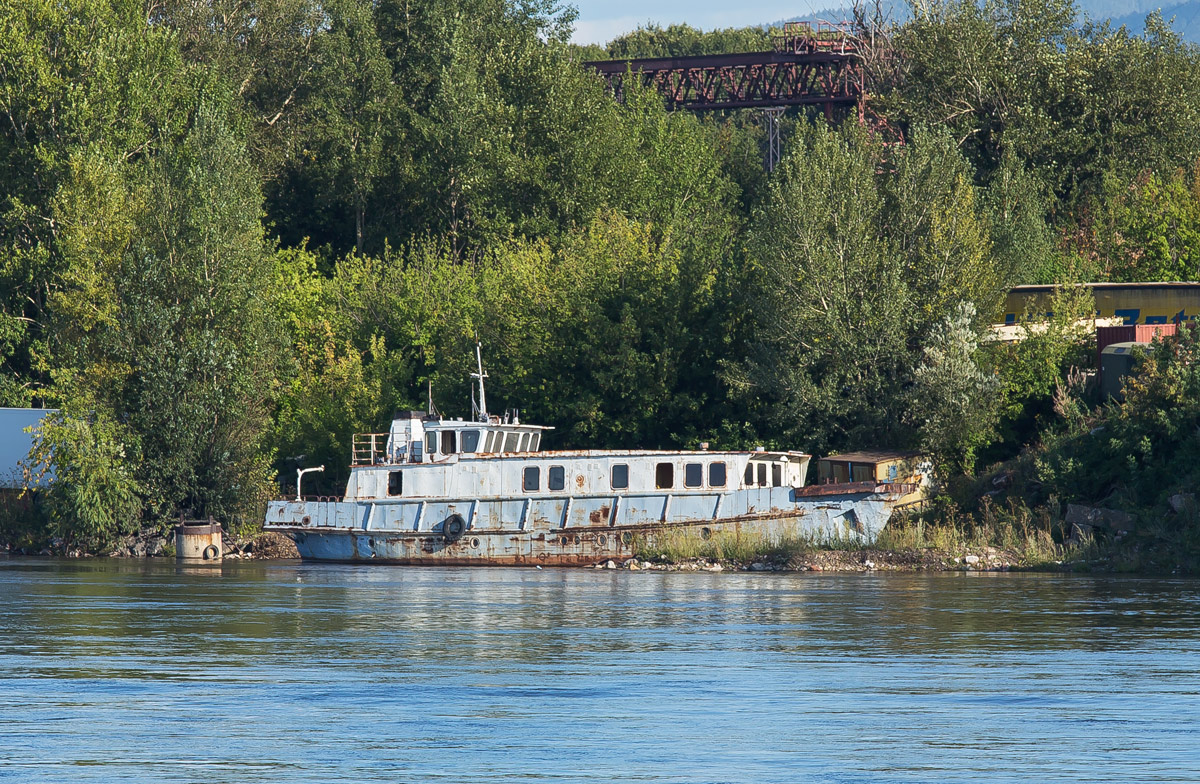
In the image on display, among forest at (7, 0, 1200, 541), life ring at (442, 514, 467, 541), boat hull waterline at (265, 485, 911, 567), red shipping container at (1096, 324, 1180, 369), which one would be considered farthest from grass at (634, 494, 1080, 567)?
red shipping container at (1096, 324, 1180, 369)

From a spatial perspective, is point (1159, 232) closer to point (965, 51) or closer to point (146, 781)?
point (965, 51)

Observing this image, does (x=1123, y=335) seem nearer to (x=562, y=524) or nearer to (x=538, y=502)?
(x=562, y=524)

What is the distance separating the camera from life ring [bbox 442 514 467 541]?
4284cm

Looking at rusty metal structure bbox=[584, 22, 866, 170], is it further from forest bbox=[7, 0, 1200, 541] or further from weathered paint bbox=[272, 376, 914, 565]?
weathered paint bbox=[272, 376, 914, 565]

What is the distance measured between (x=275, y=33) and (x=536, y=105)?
14.7 meters

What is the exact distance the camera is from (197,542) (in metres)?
46.5

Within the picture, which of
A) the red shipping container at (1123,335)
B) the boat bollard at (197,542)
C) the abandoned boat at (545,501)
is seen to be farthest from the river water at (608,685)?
the boat bollard at (197,542)

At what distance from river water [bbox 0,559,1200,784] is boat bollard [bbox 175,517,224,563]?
41.5 ft

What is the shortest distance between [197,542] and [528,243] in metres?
22.7

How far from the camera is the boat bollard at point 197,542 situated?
46.5 m

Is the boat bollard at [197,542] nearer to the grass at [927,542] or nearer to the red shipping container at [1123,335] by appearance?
the grass at [927,542]

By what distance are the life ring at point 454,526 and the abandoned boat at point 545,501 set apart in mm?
42

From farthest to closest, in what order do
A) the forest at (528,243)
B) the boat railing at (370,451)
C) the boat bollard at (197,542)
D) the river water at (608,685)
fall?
the boat bollard at (197,542), the forest at (528,243), the boat railing at (370,451), the river water at (608,685)

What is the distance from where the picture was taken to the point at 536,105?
66.8 metres
